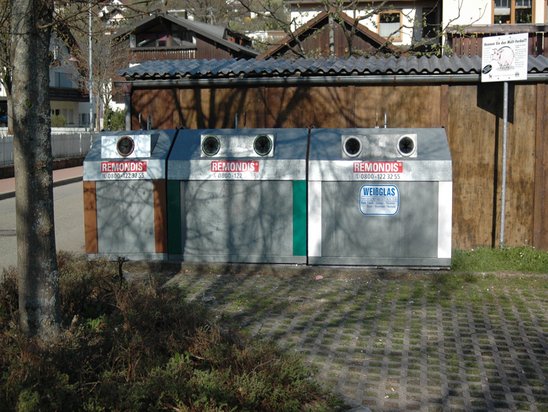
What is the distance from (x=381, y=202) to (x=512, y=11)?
26076 millimetres

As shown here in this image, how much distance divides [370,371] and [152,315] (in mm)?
1698

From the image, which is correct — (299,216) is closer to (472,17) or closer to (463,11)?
(472,17)

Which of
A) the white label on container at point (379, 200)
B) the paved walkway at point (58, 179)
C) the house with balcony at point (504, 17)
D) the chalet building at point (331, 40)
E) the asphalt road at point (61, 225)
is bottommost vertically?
the asphalt road at point (61, 225)

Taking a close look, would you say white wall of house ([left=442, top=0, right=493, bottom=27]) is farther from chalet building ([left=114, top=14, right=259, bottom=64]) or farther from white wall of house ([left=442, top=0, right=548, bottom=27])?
chalet building ([left=114, top=14, right=259, bottom=64])

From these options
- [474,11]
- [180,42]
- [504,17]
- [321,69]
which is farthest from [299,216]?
[180,42]

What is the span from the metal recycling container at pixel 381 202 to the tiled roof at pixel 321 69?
1407mm

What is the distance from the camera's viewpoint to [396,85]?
1004 centimetres

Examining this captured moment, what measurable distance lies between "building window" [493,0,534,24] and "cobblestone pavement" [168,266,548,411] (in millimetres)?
25921

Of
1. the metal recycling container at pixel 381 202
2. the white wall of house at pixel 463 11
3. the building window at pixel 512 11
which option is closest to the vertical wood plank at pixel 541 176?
the metal recycling container at pixel 381 202

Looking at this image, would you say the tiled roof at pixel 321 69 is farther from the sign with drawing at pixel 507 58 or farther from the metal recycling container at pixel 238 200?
the metal recycling container at pixel 238 200

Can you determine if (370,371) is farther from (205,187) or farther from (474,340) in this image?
(205,187)

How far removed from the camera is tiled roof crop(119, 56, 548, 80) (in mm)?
9797

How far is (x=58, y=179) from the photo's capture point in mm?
24531

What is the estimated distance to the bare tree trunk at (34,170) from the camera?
5.37 meters
